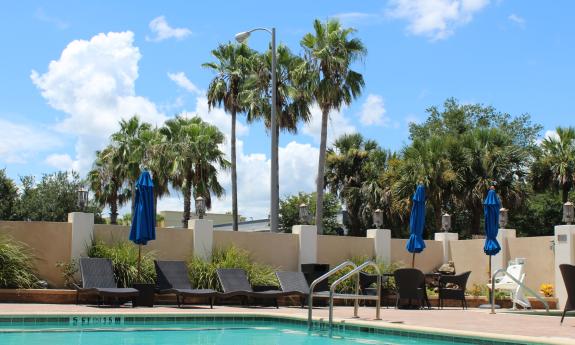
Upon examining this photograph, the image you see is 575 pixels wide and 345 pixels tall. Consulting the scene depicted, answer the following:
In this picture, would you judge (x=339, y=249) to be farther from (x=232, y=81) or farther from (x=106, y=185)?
(x=106, y=185)

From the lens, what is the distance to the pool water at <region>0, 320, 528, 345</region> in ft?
33.0

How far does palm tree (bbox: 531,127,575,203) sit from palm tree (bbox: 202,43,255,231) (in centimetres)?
1250

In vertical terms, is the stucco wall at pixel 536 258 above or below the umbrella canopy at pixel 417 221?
below

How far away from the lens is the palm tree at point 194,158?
2861cm

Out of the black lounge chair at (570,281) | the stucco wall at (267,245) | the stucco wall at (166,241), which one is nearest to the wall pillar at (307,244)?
the stucco wall at (267,245)

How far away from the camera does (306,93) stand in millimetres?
25609

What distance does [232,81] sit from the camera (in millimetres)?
29578

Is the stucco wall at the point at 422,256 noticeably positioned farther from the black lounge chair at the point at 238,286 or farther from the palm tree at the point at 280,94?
the palm tree at the point at 280,94

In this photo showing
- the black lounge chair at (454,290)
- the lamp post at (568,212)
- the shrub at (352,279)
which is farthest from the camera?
the lamp post at (568,212)

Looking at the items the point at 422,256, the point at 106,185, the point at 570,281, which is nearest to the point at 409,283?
the point at 570,281

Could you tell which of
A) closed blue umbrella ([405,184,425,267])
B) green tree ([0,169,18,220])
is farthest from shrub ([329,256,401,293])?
green tree ([0,169,18,220])

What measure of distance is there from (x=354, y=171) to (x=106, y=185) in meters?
12.0

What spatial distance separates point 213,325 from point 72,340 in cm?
317

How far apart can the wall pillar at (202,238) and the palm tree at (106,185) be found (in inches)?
631
